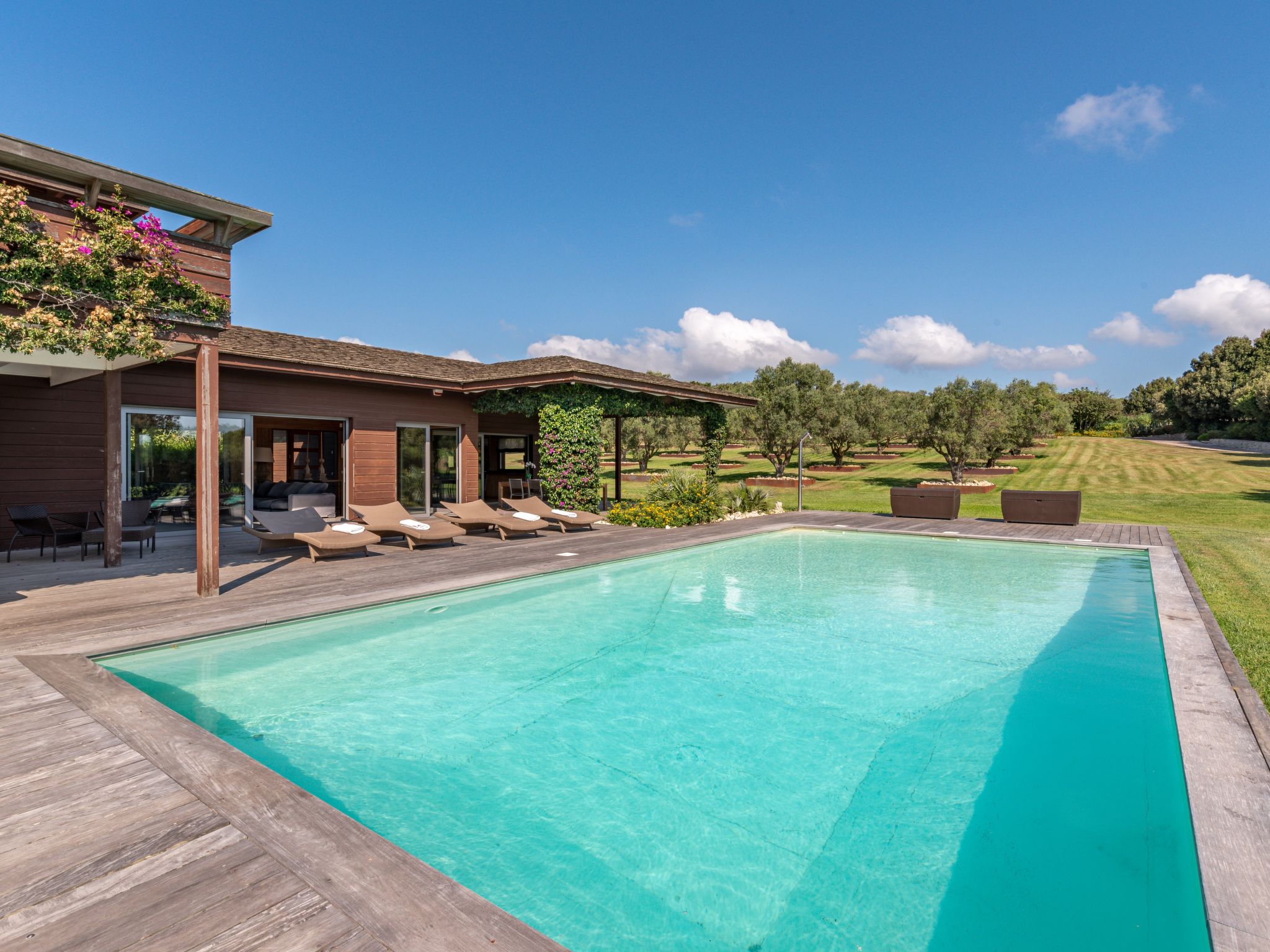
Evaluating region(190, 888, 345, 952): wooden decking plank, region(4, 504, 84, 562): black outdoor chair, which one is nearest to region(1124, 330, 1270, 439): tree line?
region(190, 888, 345, 952): wooden decking plank

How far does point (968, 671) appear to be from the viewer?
5.52m

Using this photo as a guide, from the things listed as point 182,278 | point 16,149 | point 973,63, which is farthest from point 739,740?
point 973,63

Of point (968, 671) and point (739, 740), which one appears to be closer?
point (739, 740)

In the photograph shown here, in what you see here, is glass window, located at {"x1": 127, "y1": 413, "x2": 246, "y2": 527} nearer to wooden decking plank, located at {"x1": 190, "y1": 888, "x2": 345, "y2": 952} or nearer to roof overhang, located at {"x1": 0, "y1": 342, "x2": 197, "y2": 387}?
roof overhang, located at {"x1": 0, "y1": 342, "x2": 197, "y2": 387}

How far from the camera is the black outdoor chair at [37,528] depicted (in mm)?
8680

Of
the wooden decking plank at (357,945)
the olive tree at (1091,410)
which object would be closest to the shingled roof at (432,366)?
the wooden decking plank at (357,945)

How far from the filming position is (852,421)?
2980 centimetres

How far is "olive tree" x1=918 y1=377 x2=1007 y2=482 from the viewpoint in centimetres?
2245

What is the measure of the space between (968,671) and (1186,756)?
216cm

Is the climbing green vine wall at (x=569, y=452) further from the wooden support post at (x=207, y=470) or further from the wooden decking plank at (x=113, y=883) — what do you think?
the wooden decking plank at (x=113, y=883)

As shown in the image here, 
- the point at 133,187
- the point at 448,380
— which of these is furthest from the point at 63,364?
the point at 448,380

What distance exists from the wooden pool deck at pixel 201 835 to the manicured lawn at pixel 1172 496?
2298 mm

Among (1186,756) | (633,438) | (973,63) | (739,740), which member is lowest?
(739,740)

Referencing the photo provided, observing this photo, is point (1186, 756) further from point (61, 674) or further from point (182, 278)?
point (182, 278)
